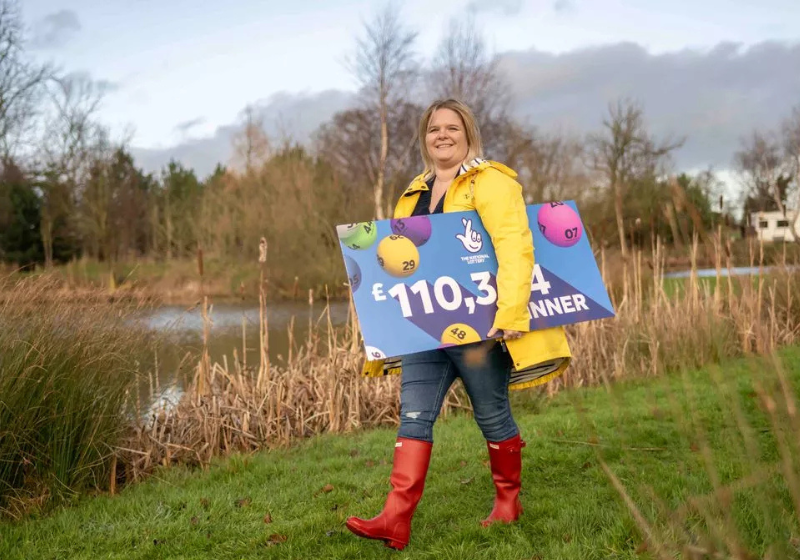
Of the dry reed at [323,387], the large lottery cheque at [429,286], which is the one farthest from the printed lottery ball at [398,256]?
the dry reed at [323,387]

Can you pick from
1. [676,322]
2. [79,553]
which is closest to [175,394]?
[79,553]

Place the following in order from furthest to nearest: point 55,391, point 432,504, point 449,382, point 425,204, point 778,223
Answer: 1. point 778,223
2. point 55,391
3. point 432,504
4. point 425,204
5. point 449,382

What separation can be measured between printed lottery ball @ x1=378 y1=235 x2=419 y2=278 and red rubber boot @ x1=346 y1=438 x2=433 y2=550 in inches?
26.0

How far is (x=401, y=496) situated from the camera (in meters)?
2.80

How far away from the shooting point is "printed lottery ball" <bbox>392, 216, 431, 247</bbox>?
2.89m

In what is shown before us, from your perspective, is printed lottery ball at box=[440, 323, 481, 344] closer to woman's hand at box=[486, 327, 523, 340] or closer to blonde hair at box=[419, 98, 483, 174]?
woman's hand at box=[486, 327, 523, 340]

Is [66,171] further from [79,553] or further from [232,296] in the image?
[79,553]

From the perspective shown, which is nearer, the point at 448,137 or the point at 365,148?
the point at 448,137

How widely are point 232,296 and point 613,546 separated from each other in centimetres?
2039

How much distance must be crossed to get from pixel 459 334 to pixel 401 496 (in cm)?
66

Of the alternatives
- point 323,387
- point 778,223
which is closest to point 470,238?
point 778,223

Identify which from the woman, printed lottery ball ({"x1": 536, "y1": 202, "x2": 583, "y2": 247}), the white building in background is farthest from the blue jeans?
the white building in background

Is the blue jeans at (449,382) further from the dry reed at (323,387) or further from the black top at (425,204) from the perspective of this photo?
the dry reed at (323,387)

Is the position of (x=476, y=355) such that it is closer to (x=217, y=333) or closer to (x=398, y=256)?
(x=398, y=256)
